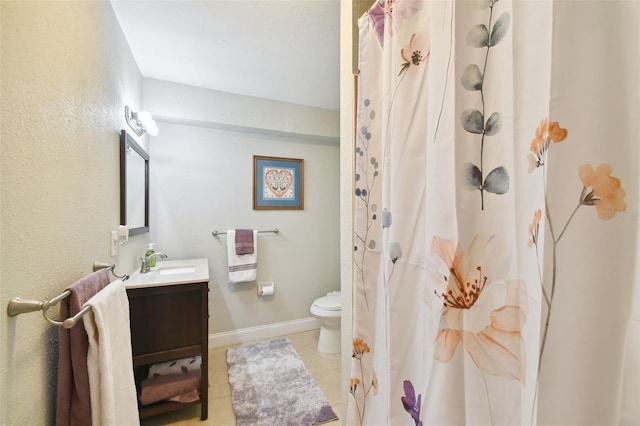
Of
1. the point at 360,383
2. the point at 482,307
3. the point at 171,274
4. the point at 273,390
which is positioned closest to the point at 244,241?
the point at 171,274

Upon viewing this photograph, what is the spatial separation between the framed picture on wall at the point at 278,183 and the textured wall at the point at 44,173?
140 cm

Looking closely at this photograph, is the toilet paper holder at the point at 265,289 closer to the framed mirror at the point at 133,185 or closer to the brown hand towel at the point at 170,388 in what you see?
the brown hand towel at the point at 170,388

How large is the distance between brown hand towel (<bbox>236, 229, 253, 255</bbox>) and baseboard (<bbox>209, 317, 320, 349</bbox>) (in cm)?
81

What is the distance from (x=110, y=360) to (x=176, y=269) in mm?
1140

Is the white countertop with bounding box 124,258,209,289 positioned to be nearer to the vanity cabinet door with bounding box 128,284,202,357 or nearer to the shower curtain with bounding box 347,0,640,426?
the vanity cabinet door with bounding box 128,284,202,357

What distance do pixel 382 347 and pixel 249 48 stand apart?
1.88 metres

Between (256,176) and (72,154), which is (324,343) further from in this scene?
(72,154)

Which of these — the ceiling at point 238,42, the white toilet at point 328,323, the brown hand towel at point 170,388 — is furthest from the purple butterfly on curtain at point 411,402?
the ceiling at point 238,42

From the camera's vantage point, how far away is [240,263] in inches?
92.4

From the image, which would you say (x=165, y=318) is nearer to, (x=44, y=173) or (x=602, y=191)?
(x=44, y=173)

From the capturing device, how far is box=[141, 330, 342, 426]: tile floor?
5.08 feet

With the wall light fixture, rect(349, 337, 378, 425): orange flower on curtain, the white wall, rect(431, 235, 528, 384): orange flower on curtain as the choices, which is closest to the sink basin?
the white wall

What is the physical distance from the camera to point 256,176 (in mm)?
2482

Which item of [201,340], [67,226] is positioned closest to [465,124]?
[67,226]
